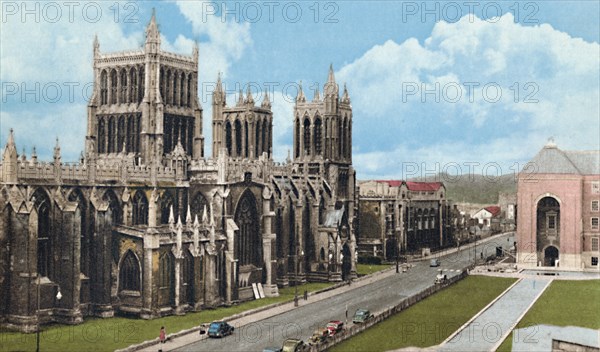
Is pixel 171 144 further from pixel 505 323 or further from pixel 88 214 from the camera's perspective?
pixel 505 323

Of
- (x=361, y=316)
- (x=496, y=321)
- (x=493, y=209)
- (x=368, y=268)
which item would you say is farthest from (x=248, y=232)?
(x=493, y=209)

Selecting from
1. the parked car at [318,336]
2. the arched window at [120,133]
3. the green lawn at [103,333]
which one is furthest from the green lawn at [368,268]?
the parked car at [318,336]

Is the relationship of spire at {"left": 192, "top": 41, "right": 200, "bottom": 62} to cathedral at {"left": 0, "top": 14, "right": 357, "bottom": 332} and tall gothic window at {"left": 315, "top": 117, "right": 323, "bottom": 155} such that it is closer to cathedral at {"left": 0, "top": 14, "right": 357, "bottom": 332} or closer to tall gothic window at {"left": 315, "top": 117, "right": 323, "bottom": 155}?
cathedral at {"left": 0, "top": 14, "right": 357, "bottom": 332}

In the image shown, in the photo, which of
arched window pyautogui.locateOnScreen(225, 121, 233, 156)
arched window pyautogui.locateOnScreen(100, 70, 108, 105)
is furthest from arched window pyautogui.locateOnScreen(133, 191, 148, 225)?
arched window pyautogui.locateOnScreen(225, 121, 233, 156)

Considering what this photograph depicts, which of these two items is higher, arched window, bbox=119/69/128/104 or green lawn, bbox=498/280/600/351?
arched window, bbox=119/69/128/104

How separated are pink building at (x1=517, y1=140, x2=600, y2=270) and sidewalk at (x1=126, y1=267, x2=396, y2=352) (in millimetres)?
21692

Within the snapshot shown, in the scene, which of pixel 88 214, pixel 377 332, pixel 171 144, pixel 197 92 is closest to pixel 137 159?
pixel 171 144

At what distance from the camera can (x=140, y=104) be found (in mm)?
87562

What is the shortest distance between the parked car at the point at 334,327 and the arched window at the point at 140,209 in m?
22.7

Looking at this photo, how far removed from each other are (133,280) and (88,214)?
6.60 meters

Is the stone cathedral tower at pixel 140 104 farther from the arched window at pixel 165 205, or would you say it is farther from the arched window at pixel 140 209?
the arched window at pixel 140 209

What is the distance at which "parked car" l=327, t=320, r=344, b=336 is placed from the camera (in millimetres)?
57656

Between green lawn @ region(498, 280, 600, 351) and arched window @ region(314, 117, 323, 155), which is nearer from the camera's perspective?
green lawn @ region(498, 280, 600, 351)

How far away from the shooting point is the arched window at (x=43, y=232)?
61.8m
